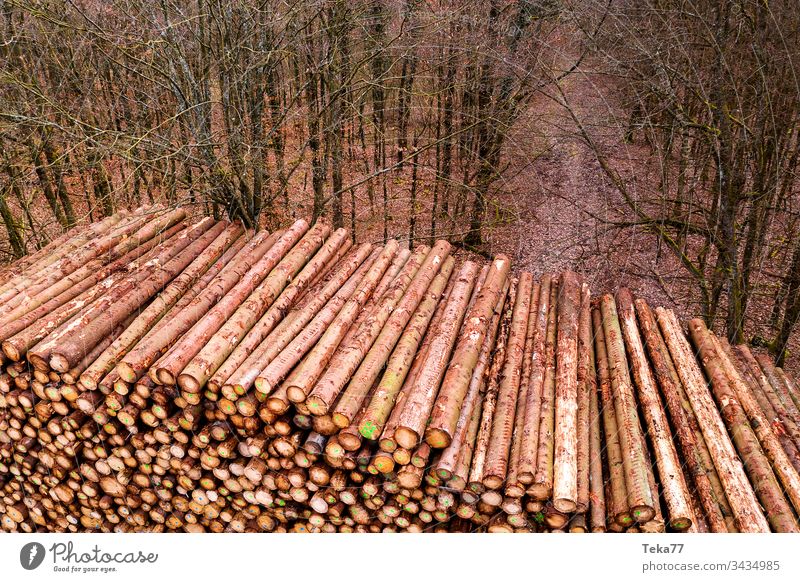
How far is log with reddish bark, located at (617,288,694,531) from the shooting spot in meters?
3.84

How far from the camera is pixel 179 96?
6.41 meters

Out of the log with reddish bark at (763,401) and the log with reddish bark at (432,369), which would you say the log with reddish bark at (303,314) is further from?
the log with reddish bark at (763,401)

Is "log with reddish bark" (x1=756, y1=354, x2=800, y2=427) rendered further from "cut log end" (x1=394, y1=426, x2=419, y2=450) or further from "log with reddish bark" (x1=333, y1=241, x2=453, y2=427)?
"cut log end" (x1=394, y1=426, x2=419, y2=450)

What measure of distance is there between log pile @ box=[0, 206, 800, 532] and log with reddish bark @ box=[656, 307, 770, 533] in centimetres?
2

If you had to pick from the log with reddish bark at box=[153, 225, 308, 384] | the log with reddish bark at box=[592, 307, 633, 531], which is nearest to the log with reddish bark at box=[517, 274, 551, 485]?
the log with reddish bark at box=[592, 307, 633, 531]

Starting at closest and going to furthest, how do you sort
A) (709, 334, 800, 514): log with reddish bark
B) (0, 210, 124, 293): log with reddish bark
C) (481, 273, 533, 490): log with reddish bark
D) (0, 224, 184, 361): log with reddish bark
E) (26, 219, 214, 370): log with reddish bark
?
1. (481, 273, 533, 490): log with reddish bark
2. (709, 334, 800, 514): log with reddish bark
3. (26, 219, 214, 370): log with reddish bark
4. (0, 224, 184, 361): log with reddish bark
5. (0, 210, 124, 293): log with reddish bark

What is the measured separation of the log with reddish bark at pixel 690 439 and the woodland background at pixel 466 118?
2.55 metres

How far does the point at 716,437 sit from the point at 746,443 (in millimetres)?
301

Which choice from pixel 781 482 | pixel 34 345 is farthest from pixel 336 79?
pixel 781 482

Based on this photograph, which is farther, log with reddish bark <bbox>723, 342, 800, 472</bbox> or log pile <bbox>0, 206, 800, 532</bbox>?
log with reddish bark <bbox>723, 342, 800, 472</bbox>

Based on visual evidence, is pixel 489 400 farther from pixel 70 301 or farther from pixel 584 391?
pixel 70 301
